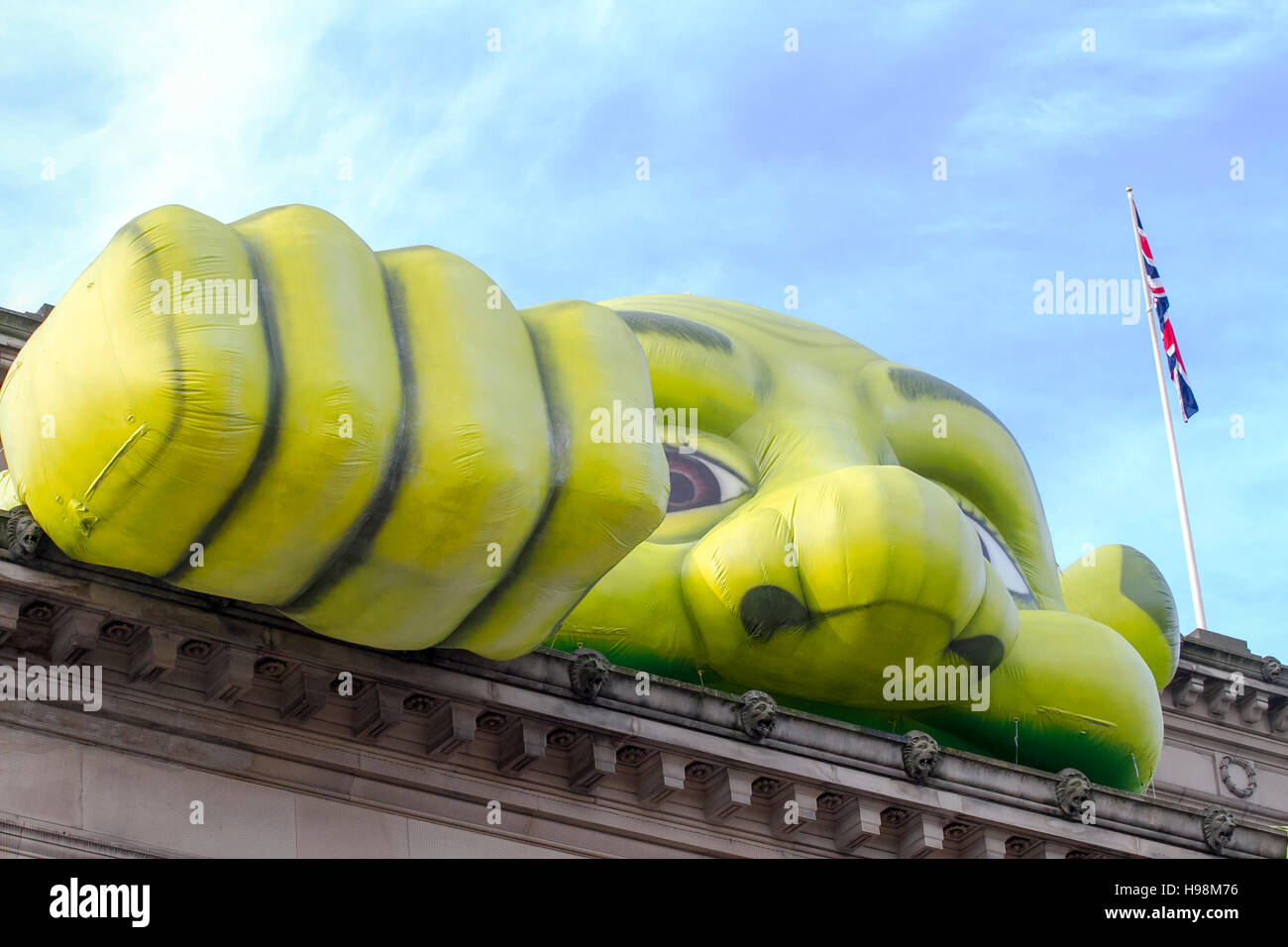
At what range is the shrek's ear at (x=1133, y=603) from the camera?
17406 millimetres

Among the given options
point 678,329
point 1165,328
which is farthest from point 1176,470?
point 678,329

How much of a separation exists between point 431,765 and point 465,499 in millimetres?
2762

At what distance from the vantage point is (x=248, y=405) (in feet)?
35.0

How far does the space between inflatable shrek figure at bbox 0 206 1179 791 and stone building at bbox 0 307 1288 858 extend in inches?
23.2

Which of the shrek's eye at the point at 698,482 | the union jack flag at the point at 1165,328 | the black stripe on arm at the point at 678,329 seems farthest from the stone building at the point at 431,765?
the union jack flag at the point at 1165,328

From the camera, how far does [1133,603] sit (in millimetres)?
17484

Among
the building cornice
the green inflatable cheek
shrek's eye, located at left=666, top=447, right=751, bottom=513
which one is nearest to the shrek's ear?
the green inflatable cheek

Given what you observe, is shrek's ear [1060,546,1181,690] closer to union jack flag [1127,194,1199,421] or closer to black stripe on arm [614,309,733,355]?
black stripe on arm [614,309,733,355]

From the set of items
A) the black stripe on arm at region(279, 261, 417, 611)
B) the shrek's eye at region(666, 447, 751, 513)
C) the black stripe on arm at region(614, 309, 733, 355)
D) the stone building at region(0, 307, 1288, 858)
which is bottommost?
the stone building at region(0, 307, 1288, 858)

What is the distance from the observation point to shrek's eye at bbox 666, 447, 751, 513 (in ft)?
50.2

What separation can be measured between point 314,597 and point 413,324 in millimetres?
1610

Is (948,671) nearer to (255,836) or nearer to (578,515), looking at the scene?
(578,515)
